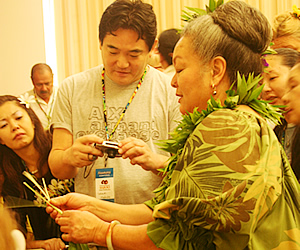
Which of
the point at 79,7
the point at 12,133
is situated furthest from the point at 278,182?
the point at 79,7

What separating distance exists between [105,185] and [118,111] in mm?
384

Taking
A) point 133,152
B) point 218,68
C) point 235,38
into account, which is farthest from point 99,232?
point 235,38

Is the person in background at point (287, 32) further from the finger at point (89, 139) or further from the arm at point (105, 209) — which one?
the arm at point (105, 209)

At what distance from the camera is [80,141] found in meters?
1.99

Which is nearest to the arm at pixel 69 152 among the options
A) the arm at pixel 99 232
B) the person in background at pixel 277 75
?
the arm at pixel 99 232

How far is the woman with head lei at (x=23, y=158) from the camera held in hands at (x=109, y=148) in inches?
31.6

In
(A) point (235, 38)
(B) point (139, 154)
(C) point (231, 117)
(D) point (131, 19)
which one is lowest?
(B) point (139, 154)

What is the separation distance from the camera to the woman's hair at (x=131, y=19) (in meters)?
2.11

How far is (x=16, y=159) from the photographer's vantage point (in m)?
2.95

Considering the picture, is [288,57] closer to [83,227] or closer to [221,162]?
[221,162]

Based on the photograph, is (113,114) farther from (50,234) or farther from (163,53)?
(163,53)

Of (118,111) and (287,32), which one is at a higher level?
(287,32)

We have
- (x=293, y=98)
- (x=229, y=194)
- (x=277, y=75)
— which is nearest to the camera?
(x=229, y=194)

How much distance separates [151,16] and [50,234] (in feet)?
4.97
